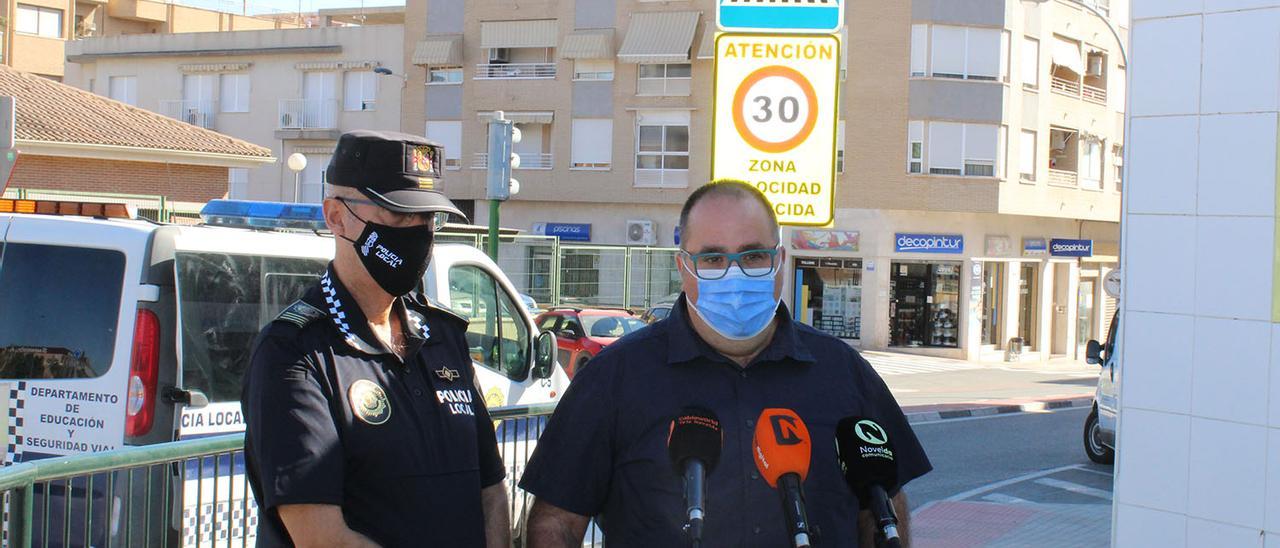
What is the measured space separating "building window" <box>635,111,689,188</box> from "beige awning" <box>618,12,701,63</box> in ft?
5.95

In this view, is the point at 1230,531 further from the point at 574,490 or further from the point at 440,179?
the point at 440,179

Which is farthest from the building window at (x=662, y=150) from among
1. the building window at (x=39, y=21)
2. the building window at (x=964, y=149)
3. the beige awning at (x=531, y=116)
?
the building window at (x=39, y=21)

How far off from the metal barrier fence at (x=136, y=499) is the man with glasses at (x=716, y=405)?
1384 millimetres

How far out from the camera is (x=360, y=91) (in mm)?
45531

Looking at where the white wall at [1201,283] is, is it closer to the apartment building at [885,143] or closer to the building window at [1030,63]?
the apartment building at [885,143]

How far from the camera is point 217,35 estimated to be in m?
47.7

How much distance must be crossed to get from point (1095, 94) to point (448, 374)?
133 ft

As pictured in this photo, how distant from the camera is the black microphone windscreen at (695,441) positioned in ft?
9.34

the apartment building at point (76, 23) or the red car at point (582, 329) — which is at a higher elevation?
the apartment building at point (76, 23)

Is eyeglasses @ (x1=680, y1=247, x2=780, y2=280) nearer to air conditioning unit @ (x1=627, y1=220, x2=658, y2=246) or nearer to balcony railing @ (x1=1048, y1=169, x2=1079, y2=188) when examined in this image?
air conditioning unit @ (x1=627, y1=220, x2=658, y2=246)

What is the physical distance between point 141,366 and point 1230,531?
15.5ft

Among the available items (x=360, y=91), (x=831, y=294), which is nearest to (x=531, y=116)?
(x=360, y=91)

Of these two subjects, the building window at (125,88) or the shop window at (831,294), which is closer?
the shop window at (831,294)

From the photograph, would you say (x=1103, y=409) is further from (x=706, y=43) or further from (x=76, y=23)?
(x=76, y=23)
